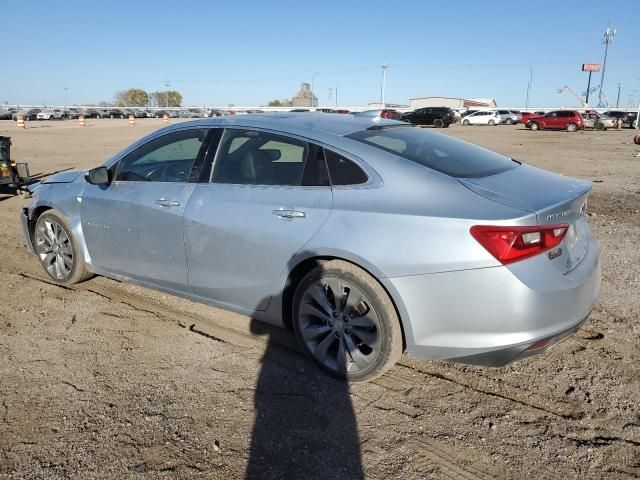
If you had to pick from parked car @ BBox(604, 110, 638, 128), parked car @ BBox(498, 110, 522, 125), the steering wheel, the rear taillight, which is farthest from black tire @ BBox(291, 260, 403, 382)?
parked car @ BBox(498, 110, 522, 125)

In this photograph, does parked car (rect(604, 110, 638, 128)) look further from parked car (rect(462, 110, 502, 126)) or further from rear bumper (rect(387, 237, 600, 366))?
rear bumper (rect(387, 237, 600, 366))

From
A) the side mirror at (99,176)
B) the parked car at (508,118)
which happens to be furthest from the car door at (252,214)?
the parked car at (508,118)

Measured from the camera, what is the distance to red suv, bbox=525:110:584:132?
127ft

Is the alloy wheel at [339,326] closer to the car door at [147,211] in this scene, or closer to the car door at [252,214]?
the car door at [252,214]

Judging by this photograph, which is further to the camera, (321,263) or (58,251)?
(58,251)

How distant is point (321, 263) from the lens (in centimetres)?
312

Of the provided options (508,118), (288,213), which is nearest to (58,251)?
(288,213)

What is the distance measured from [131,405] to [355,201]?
5.90 ft

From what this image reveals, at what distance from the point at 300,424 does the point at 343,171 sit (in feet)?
4.97

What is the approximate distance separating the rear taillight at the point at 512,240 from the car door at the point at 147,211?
2146mm

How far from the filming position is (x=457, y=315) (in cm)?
269

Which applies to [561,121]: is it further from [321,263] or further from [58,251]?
[321,263]

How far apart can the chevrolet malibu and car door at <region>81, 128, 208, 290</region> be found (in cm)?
1

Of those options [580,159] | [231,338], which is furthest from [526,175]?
[580,159]
